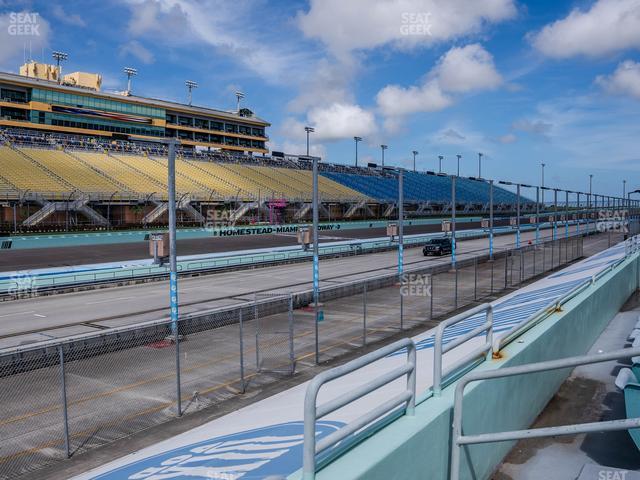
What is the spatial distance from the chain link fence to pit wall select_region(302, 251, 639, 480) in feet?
23.7

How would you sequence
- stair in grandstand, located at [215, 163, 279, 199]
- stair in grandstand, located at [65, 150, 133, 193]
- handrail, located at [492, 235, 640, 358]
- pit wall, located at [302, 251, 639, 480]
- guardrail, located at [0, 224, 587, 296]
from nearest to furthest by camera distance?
pit wall, located at [302, 251, 639, 480]
handrail, located at [492, 235, 640, 358]
guardrail, located at [0, 224, 587, 296]
stair in grandstand, located at [65, 150, 133, 193]
stair in grandstand, located at [215, 163, 279, 199]

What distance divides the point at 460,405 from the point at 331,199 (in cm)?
7513

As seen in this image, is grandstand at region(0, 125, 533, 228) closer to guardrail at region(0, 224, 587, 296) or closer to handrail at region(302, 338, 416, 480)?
guardrail at region(0, 224, 587, 296)

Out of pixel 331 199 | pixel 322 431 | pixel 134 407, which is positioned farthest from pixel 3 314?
pixel 331 199

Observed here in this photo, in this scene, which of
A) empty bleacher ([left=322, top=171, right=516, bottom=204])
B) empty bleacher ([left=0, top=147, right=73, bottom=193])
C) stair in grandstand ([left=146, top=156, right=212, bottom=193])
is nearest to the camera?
empty bleacher ([left=0, top=147, right=73, bottom=193])

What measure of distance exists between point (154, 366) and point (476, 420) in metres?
11.7

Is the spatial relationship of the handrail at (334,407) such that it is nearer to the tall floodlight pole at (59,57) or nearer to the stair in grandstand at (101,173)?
the stair in grandstand at (101,173)

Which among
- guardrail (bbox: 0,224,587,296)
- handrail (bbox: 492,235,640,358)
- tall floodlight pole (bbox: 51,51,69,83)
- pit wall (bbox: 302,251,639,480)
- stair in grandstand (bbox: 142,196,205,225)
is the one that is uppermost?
tall floodlight pole (bbox: 51,51,69,83)

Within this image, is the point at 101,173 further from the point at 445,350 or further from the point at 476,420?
the point at 476,420

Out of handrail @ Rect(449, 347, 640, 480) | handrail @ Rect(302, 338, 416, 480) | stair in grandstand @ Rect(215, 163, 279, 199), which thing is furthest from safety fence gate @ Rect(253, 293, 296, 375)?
stair in grandstand @ Rect(215, 163, 279, 199)

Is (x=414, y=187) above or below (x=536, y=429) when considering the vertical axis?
above

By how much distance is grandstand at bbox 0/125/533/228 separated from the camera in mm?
54219

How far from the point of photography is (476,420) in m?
4.61

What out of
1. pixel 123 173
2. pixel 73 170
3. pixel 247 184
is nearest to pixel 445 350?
pixel 73 170
